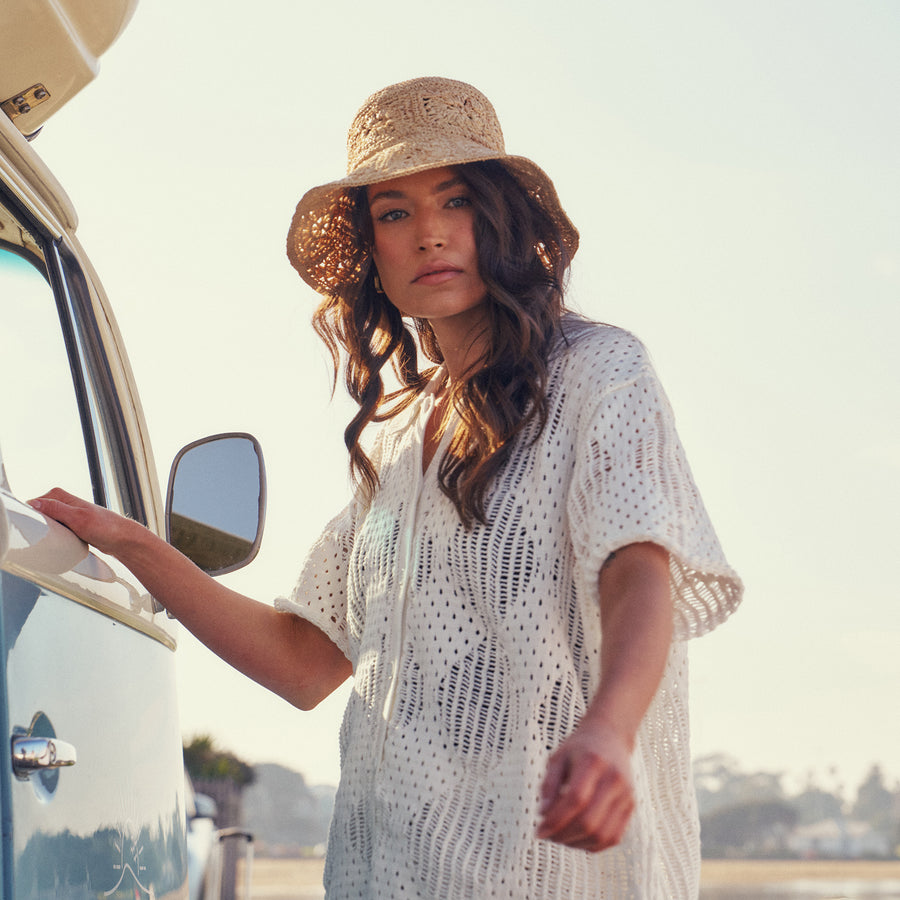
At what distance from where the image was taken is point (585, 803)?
3.34 feet

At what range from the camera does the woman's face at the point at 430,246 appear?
1846mm

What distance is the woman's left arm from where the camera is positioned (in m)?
1.02

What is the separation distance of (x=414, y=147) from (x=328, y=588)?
2.44 feet

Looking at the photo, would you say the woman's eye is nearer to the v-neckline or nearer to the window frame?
the v-neckline

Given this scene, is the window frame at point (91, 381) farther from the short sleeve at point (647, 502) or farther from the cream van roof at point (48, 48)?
the short sleeve at point (647, 502)

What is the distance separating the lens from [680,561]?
141cm

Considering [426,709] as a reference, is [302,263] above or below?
above

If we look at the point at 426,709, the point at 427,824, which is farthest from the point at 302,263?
the point at 427,824

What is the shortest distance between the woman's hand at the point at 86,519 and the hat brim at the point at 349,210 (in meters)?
0.66

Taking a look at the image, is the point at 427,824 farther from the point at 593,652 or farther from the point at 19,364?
the point at 19,364

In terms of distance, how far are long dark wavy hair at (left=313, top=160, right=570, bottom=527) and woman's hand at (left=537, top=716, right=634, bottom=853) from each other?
55 centimetres

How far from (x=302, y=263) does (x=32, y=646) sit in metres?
1.15

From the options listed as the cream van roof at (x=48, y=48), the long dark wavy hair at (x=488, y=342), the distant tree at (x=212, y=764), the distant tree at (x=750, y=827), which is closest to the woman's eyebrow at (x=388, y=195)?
the long dark wavy hair at (x=488, y=342)

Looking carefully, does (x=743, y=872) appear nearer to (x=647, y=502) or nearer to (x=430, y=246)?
(x=430, y=246)
